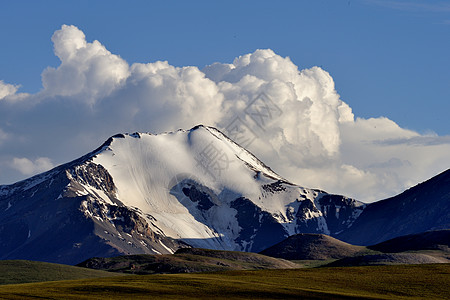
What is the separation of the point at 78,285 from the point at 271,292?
38404 millimetres

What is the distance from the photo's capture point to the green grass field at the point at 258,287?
151 metres

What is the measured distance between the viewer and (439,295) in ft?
518

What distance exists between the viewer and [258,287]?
6358 inches

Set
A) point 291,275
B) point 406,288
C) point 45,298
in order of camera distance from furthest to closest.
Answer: point 291,275 → point 406,288 → point 45,298

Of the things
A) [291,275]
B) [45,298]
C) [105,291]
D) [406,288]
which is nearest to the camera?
[45,298]

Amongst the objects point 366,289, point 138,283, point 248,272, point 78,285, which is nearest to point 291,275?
point 248,272

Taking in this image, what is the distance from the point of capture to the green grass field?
151 meters

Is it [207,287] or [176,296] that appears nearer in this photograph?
[176,296]

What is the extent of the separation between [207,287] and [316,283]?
25.8 metres

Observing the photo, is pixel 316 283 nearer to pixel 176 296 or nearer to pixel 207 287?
pixel 207 287

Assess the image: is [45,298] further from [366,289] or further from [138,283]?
[366,289]

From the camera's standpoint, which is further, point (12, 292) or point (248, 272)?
point (248, 272)

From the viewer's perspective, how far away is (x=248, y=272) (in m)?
195

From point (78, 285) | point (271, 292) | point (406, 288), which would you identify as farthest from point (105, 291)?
point (406, 288)
